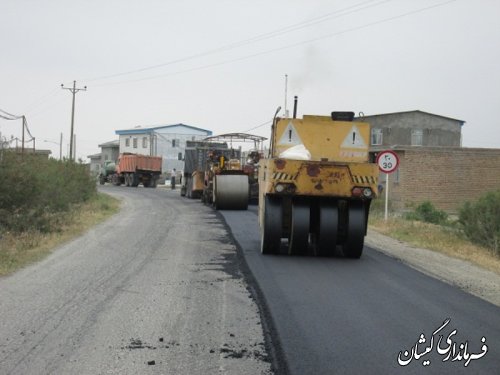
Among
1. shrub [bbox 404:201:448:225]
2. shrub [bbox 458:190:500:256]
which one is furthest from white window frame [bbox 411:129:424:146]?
shrub [bbox 458:190:500:256]

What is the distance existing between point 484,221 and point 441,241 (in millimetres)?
3179

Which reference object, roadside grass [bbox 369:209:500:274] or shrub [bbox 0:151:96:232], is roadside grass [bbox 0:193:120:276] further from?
roadside grass [bbox 369:209:500:274]

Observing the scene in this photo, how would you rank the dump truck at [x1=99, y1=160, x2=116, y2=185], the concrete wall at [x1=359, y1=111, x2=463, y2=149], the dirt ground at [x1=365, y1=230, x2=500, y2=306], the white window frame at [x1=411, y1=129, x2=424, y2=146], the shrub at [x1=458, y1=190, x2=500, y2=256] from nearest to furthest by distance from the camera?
the dirt ground at [x1=365, y1=230, x2=500, y2=306] → the shrub at [x1=458, y1=190, x2=500, y2=256] → the concrete wall at [x1=359, y1=111, x2=463, y2=149] → the white window frame at [x1=411, y1=129, x2=424, y2=146] → the dump truck at [x1=99, y1=160, x2=116, y2=185]

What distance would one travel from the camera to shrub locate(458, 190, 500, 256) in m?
19.0

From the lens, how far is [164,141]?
3268 inches

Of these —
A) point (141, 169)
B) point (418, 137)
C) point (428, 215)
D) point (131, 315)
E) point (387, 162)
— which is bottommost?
point (131, 315)

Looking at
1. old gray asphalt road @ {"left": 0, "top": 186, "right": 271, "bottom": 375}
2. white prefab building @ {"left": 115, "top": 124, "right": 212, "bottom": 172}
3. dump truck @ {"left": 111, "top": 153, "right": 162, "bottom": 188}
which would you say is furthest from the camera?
white prefab building @ {"left": 115, "top": 124, "right": 212, "bottom": 172}

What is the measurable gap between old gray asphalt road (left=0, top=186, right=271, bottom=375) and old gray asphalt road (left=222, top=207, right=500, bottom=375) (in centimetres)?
39

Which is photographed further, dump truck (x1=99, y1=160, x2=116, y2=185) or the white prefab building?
the white prefab building

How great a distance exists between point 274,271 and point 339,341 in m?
4.20

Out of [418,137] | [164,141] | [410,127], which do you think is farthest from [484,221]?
[164,141]

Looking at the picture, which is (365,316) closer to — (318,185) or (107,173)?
(318,185)

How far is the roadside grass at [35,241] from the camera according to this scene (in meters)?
11.0

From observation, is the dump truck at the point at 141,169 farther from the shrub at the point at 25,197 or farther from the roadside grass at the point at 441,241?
the shrub at the point at 25,197
